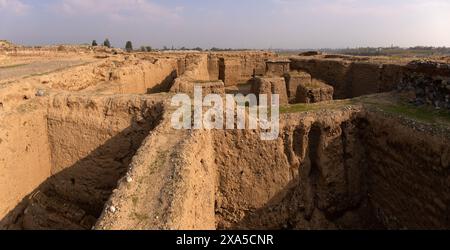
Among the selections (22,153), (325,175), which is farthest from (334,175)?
(22,153)

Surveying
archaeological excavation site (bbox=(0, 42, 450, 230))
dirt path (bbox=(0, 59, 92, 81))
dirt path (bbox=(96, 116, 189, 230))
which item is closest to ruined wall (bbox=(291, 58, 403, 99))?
archaeological excavation site (bbox=(0, 42, 450, 230))

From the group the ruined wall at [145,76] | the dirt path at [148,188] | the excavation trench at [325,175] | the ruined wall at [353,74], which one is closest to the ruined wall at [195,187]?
the excavation trench at [325,175]

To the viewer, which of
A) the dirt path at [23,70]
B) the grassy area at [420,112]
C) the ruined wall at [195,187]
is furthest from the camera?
the dirt path at [23,70]

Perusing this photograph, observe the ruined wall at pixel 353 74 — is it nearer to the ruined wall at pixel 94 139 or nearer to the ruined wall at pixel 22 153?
the ruined wall at pixel 94 139

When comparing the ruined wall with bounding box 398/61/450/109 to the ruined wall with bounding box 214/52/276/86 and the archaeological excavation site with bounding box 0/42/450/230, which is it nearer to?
the archaeological excavation site with bounding box 0/42/450/230

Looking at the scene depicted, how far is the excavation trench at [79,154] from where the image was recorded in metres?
8.73

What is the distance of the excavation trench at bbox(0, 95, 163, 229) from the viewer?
8.73 meters

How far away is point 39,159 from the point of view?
29.0 feet

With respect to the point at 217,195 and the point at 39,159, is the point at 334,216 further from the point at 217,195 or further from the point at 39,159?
the point at 39,159

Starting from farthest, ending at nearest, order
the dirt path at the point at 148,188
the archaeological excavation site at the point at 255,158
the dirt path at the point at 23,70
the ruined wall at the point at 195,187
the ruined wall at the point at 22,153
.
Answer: the dirt path at the point at 23,70, the ruined wall at the point at 22,153, the archaeological excavation site at the point at 255,158, the ruined wall at the point at 195,187, the dirt path at the point at 148,188

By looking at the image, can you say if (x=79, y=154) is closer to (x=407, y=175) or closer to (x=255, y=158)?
(x=255, y=158)

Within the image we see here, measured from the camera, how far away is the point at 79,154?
29.6 ft

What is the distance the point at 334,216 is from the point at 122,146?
519 centimetres

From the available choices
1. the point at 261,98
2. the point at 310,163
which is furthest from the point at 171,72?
the point at 310,163
